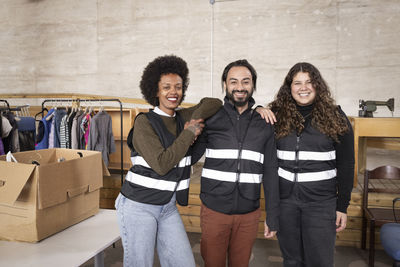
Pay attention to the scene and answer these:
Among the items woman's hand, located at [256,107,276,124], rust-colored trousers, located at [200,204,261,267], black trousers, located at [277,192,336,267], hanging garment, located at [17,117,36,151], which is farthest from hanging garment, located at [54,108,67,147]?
black trousers, located at [277,192,336,267]

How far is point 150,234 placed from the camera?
1.38m

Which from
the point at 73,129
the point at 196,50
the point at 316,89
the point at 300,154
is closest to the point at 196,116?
the point at 300,154

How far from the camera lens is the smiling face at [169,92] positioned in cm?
153

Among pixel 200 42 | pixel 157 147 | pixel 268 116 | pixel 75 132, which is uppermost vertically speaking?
pixel 200 42

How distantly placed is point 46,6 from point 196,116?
548 cm

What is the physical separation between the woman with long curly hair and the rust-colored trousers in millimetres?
193

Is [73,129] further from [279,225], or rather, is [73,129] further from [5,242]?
[279,225]

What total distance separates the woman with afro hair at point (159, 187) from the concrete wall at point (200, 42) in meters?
3.46

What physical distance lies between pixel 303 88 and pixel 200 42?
138 inches

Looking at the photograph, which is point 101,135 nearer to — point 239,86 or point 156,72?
point 156,72

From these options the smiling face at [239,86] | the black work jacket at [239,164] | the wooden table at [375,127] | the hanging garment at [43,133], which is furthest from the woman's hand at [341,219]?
the hanging garment at [43,133]

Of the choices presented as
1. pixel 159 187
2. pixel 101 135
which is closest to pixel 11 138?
pixel 101 135

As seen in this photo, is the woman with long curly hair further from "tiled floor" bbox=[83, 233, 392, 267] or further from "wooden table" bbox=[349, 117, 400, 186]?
"wooden table" bbox=[349, 117, 400, 186]

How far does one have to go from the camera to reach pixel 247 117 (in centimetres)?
170
